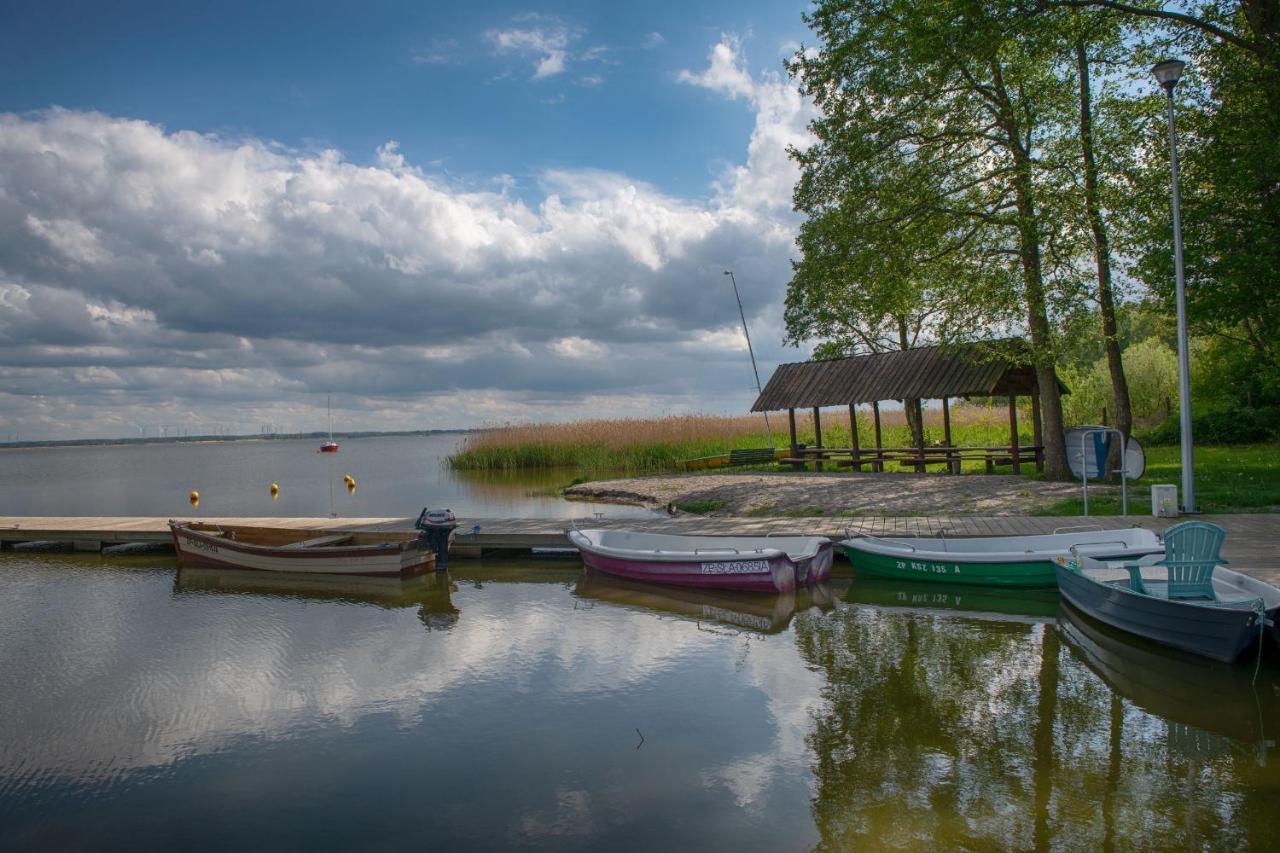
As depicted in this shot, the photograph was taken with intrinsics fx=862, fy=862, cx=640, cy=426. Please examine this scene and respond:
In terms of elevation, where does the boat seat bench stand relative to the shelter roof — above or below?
below

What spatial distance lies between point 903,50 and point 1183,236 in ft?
24.2

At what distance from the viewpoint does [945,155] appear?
20.3 metres

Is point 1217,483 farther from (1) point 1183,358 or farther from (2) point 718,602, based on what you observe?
(2) point 718,602

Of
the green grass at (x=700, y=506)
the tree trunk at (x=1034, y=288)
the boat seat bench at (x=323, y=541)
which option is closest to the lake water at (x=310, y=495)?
the green grass at (x=700, y=506)

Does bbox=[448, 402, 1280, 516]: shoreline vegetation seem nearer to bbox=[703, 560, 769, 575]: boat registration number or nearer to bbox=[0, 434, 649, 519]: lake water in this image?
bbox=[0, 434, 649, 519]: lake water

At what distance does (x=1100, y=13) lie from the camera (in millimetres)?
17016

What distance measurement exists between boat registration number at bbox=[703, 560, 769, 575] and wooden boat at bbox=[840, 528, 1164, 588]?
6.14 feet

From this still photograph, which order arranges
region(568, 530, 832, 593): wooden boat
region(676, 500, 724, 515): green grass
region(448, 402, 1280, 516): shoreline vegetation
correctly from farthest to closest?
region(448, 402, 1280, 516): shoreline vegetation, region(676, 500, 724, 515): green grass, region(568, 530, 832, 593): wooden boat

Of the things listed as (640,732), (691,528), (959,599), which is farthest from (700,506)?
(640,732)

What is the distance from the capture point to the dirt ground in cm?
1760

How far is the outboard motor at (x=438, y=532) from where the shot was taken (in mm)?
15601

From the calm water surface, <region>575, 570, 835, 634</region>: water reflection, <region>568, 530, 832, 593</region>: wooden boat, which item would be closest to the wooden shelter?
<region>568, 530, 832, 593</region>: wooden boat

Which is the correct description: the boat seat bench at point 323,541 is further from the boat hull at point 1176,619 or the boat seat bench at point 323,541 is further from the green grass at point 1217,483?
the green grass at point 1217,483

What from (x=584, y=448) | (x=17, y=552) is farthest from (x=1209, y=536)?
(x=584, y=448)
